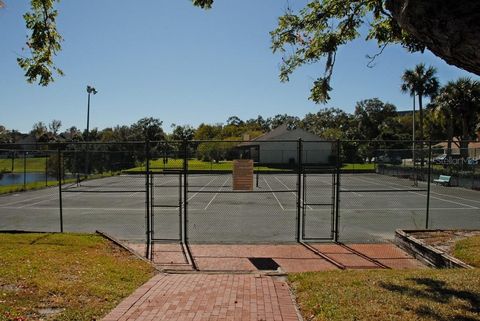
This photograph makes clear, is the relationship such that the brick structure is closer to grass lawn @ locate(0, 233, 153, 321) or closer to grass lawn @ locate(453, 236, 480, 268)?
grass lawn @ locate(0, 233, 153, 321)

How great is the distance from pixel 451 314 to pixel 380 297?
1.15 metres

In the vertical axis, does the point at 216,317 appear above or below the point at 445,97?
below

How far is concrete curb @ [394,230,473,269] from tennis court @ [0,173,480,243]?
1241 millimetres

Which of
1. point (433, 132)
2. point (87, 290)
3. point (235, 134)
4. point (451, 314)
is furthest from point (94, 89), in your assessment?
point (235, 134)

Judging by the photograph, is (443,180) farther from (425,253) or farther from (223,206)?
(425,253)

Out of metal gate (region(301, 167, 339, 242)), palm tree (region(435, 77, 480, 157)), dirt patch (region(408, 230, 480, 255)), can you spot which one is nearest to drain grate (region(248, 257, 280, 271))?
metal gate (region(301, 167, 339, 242))

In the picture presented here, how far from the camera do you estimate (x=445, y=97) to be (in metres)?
42.5

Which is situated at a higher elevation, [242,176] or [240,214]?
[242,176]

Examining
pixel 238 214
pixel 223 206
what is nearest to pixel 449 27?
pixel 238 214

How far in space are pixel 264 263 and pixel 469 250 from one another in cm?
509

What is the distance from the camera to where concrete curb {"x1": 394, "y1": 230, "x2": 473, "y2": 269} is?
10.2 m

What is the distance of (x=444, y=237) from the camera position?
41.9 ft

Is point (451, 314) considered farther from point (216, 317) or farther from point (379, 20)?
point (379, 20)

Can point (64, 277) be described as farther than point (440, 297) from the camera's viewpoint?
Yes
